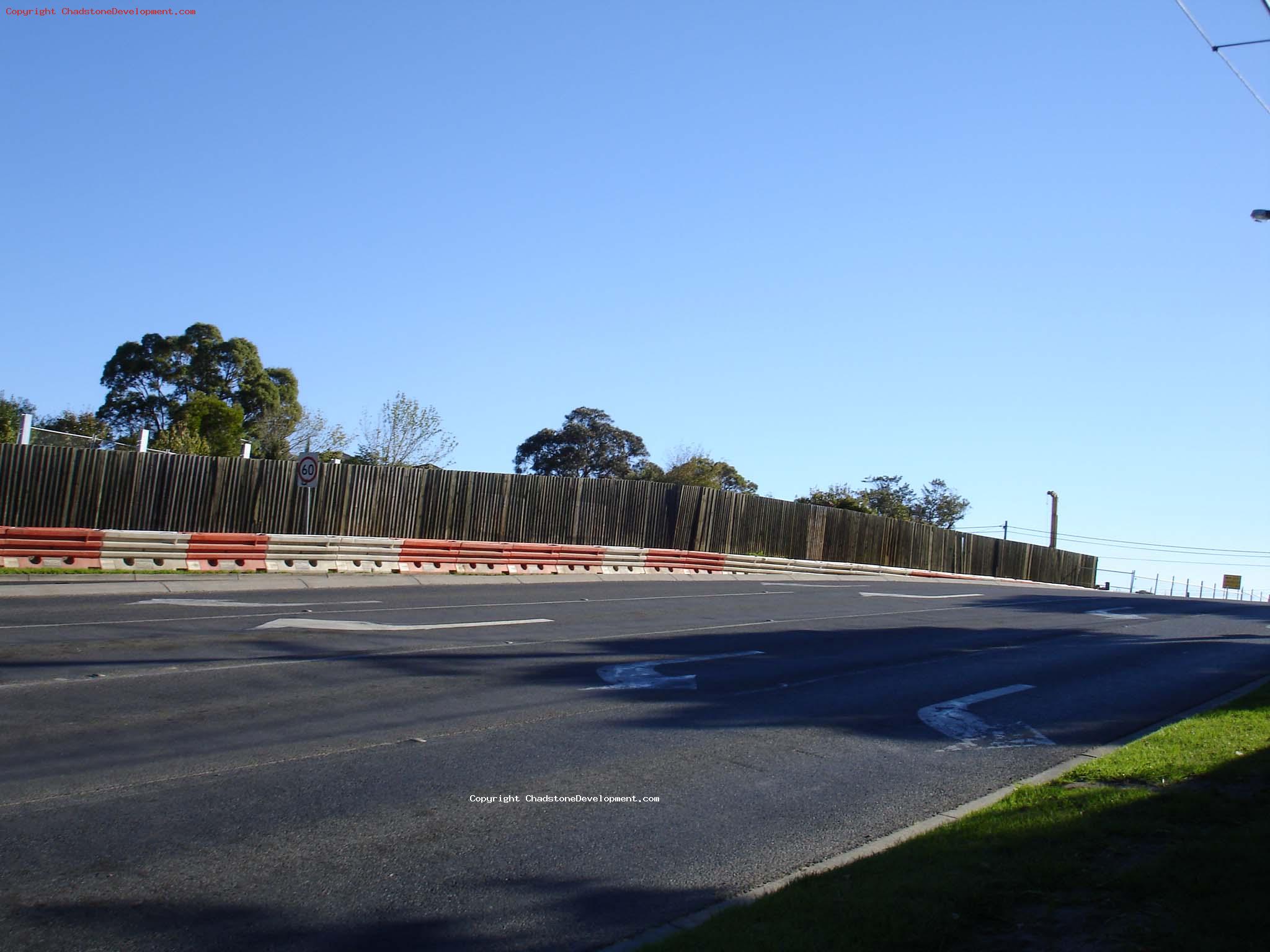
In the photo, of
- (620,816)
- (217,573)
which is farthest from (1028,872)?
(217,573)

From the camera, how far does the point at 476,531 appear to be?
104 feet

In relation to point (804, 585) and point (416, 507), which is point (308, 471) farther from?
point (804, 585)

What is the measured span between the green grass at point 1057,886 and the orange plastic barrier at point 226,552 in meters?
19.4

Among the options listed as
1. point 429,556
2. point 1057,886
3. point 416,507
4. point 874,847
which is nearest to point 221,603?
point 429,556

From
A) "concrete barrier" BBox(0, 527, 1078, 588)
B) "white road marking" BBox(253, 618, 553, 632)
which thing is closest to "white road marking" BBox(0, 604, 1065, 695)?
"white road marking" BBox(253, 618, 553, 632)

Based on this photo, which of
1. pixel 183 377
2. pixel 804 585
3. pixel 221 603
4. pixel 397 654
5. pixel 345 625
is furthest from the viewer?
pixel 183 377

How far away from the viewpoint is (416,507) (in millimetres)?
30422

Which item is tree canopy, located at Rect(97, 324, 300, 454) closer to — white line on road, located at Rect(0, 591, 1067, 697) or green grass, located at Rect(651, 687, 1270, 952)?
white line on road, located at Rect(0, 591, 1067, 697)

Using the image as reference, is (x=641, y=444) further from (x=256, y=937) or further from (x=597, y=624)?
(x=256, y=937)

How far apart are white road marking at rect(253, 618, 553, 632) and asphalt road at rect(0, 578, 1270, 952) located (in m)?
0.08

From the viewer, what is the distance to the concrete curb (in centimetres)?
549

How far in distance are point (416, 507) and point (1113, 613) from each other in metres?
19.3

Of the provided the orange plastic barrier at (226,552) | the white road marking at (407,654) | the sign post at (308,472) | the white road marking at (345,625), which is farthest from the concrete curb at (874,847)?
the sign post at (308,472)

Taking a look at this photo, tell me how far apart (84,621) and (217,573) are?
7.82m
